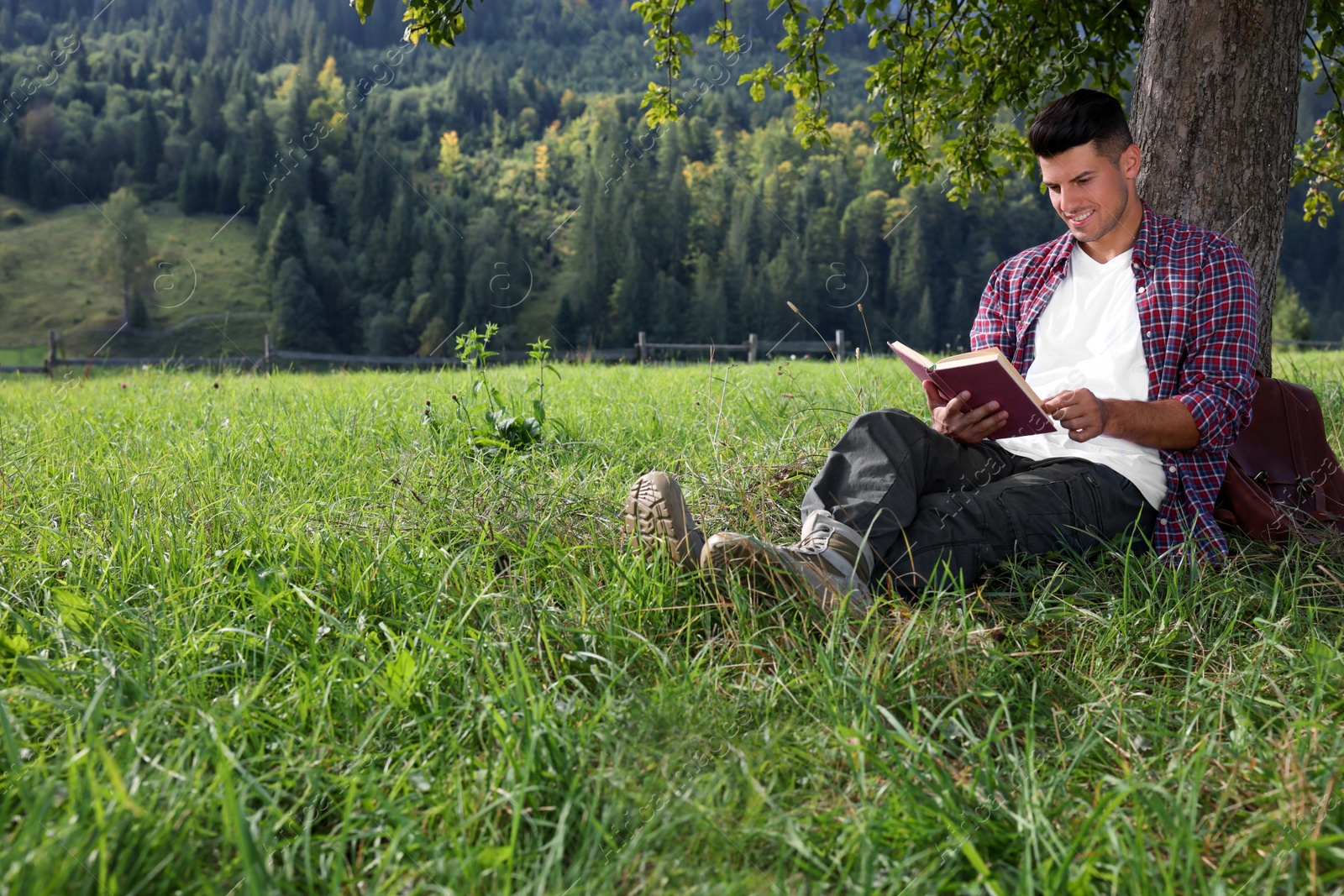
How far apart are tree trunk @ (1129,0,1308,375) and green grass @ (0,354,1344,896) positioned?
1622 millimetres

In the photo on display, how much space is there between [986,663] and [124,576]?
6.99 feet

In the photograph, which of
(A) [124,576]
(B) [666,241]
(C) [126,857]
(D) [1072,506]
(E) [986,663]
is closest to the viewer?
(C) [126,857]

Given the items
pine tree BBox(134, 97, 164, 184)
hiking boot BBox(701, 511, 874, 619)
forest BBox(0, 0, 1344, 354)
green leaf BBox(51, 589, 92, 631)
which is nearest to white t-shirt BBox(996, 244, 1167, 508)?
hiking boot BBox(701, 511, 874, 619)

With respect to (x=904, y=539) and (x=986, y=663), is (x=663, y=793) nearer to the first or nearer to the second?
(x=986, y=663)

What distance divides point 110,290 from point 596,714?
79547 millimetres

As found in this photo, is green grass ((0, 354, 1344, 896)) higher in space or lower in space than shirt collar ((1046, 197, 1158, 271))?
lower

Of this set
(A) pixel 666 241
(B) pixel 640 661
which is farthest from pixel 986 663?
(A) pixel 666 241

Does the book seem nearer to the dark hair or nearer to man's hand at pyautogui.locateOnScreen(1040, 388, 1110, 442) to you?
man's hand at pyautogui.locateOnScreen(1040, 388, 1110, 442)

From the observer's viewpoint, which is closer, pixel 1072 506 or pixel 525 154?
pixel 1072 506

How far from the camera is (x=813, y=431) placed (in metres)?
3.92

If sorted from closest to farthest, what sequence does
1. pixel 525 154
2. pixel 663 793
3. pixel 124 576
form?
1. pixel 663 793
2. pixel 124 576
3. pixel 525 154

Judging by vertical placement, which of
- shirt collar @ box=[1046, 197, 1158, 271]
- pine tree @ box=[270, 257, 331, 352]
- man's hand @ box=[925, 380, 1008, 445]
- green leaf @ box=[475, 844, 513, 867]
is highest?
shirt collar @ box=[1046, 197, 1158, 271]

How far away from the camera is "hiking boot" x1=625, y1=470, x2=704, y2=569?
2205mm

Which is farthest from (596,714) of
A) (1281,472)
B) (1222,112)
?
(1222,112)
